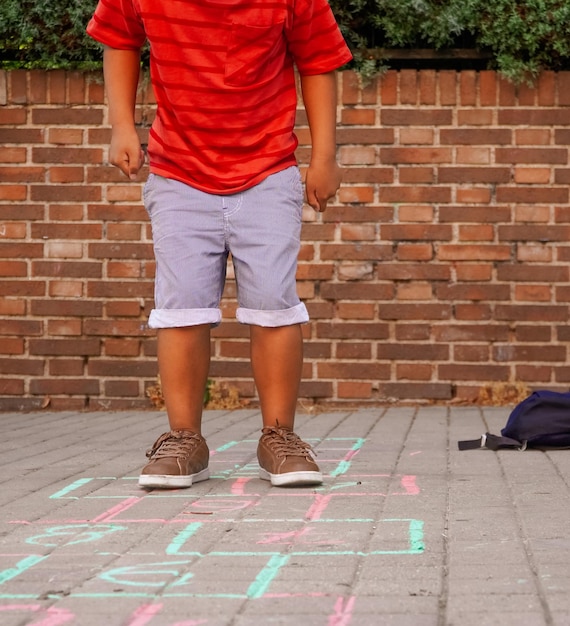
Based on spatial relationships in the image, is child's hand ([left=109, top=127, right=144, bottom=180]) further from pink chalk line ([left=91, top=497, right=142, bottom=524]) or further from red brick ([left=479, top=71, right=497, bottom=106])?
red brick ([left=479, top=71, right=497, bottom=106])

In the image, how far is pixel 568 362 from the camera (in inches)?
261

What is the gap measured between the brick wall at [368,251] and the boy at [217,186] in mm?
2626

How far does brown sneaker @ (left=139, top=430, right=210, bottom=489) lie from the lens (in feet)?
12.5

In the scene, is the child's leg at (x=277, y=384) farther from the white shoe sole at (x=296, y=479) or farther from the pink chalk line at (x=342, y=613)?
the pink chalk line at (x=342, y=613)

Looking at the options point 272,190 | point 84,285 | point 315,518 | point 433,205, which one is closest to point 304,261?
point 433,205

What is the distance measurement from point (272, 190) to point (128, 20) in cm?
75

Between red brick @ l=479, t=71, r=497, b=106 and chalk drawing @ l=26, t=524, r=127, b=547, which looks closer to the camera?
chalk drawing @ l=26, t=524, r=127, b=547

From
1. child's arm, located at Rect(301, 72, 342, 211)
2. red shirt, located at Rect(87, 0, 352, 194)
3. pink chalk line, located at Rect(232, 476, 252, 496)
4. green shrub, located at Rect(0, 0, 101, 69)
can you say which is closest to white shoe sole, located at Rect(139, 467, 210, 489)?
pink chalk line, located at Rect(232, 476, 252, 496)

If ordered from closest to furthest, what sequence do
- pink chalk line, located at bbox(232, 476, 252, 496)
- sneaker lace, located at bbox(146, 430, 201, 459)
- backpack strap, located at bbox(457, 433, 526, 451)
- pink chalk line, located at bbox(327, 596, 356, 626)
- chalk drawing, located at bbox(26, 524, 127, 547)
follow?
pink chalk line, located at bbox(327, 596, 356, 626) → chalk drawing, located at bbox(26, 524, 127, 547) → pink chalk line, located at bbox(232, 476, 252, 496) → sneaker lace, located at bbox(146, 430, 201, 459) → backpack strap, located at bbox(457, 433, 526, 451)

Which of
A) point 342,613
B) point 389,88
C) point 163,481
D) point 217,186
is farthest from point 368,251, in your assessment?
point 342,613

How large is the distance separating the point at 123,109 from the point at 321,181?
72cm

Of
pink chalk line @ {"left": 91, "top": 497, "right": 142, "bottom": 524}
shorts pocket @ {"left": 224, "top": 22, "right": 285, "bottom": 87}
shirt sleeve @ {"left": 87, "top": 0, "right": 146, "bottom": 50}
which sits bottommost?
pink chalk line @ {"left": 91, "top": 497, "right": 142, "bottom": 524}

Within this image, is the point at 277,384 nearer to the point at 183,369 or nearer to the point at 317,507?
the point at 183,369

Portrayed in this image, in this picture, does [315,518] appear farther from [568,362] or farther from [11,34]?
[11,34]
